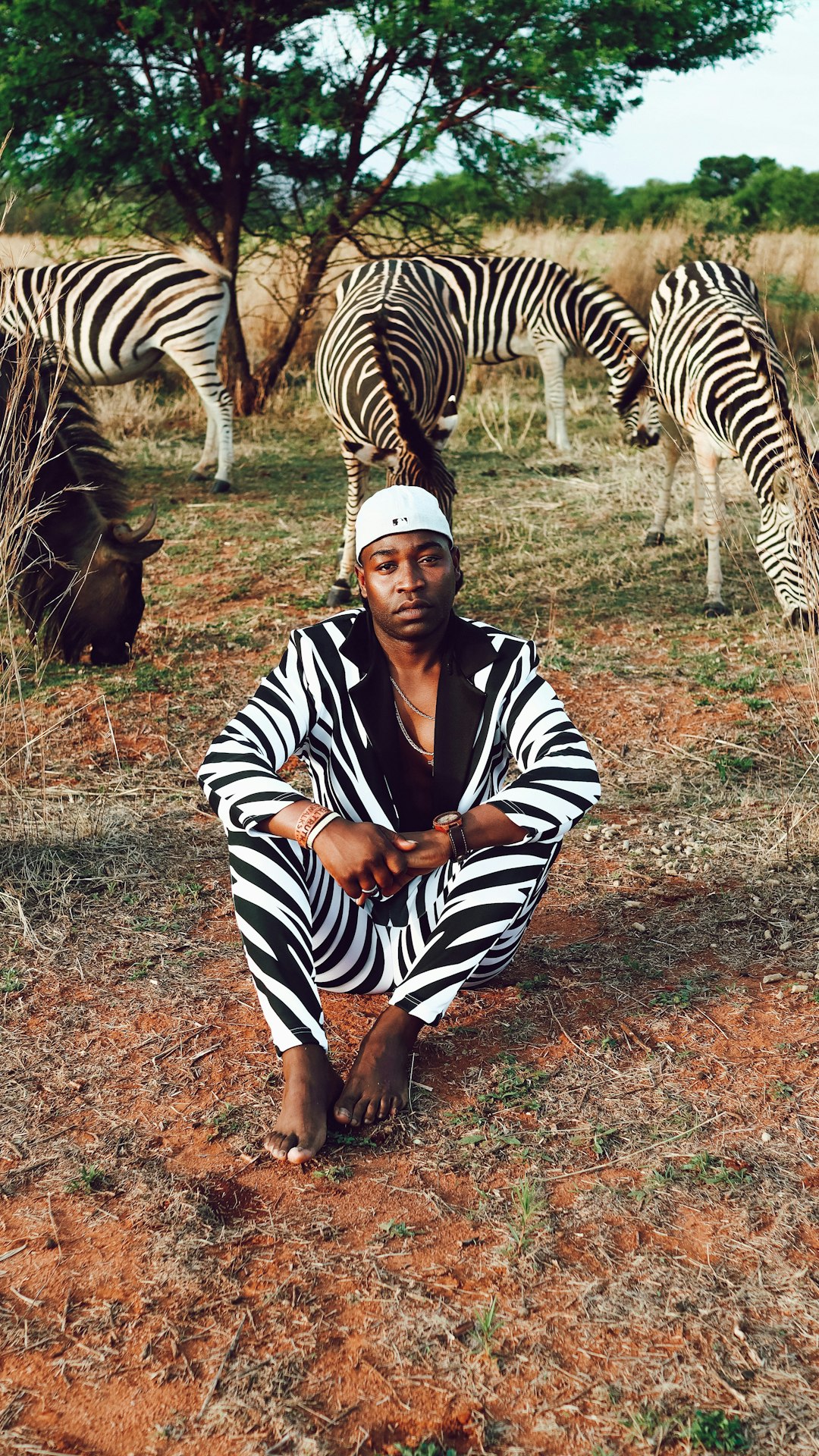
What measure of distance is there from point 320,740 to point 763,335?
4.96 meters

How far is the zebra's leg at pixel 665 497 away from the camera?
8.26 meters

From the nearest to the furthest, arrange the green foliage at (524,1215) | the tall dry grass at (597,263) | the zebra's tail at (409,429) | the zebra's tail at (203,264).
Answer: the green foliage at (524,1215), the zebra's tail at (409,429), the zebra's tail at (203,264), the tall dry grass at (597,263)

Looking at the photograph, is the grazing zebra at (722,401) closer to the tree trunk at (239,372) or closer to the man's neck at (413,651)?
the man's neck at (413,651)

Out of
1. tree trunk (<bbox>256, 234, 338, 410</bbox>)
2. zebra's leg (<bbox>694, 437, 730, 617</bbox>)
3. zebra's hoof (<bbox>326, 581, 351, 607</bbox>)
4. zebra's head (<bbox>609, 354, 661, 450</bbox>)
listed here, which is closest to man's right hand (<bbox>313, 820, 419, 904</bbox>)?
zebra's hoof (<bbox>326, 581, 351, 607</bbox>)

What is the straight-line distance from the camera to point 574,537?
855cm

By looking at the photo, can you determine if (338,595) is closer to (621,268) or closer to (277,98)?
(277,98)

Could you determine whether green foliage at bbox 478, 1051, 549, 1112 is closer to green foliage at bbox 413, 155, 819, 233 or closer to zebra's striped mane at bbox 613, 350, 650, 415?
zebra's striped mane at bbox 613, 350, 650, 415

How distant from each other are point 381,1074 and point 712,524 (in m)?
5.13

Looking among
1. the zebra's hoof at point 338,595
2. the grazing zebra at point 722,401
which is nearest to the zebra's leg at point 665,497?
the grazing zebra at point 722,401

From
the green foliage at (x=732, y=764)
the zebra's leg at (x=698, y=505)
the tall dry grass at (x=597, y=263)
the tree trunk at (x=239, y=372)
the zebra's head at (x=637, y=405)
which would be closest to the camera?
the green foliage at (x=732, y=764)

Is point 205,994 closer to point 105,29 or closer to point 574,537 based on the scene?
point 574,537

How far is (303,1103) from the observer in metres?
2.77

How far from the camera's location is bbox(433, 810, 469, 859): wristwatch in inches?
115

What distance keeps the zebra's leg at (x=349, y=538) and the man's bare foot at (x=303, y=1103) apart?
15.4 ft
